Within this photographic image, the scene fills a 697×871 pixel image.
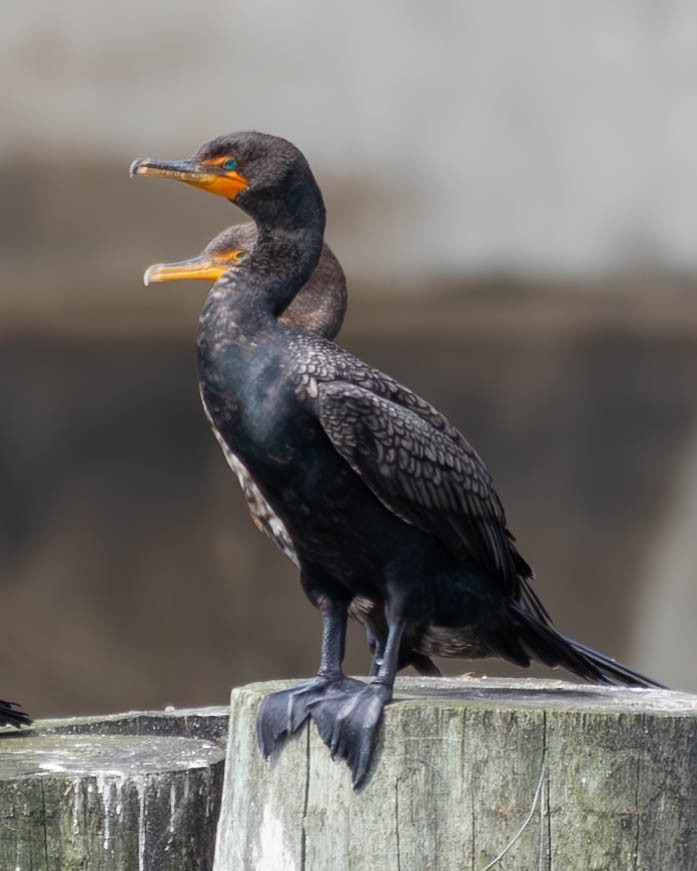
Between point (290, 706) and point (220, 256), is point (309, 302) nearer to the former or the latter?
point (220, 256)

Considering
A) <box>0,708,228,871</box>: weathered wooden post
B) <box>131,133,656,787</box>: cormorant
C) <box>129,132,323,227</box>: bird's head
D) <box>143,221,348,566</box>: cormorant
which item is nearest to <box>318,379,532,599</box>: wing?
<box>131,133,656,787</box>: cormorant

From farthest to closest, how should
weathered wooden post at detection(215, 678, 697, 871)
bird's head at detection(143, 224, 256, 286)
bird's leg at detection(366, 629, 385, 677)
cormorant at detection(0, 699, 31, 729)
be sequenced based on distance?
bird's head at detection(143, 224, 256, 286) < cormorant at detection(0, 699, 31, 729) < bird's leg at detection(366, 629, 385, 677) < weathered wooden post at detection(215, 678, 697, 871)

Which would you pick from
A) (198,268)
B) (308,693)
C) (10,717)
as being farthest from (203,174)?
(10,717)

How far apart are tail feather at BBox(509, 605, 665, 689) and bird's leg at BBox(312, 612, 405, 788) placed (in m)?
0.31

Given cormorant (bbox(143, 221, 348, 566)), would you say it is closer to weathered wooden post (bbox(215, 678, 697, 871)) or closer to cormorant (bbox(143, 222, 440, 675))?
cormorant (bbox(143, 222, 440, 675))

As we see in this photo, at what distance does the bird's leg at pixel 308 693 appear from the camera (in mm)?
2418

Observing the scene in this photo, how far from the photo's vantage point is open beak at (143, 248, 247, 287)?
10.8 feet

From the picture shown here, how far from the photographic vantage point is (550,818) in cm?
231

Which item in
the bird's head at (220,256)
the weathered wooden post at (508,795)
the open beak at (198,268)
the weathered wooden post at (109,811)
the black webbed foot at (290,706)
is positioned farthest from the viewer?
the bird's head at (220,256)

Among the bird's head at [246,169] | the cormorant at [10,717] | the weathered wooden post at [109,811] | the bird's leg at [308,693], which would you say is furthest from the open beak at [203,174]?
the cormorant at [10,717]

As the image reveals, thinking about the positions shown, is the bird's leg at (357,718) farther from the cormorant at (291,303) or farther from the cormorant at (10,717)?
the cormorant at (10,717)

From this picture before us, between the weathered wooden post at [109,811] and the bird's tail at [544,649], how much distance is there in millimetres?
574

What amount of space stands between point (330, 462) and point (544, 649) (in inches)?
21.6

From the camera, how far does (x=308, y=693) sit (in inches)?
96.5
